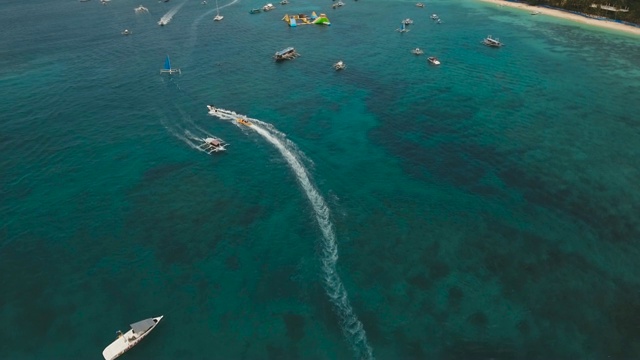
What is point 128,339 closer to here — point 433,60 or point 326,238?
point 326,238

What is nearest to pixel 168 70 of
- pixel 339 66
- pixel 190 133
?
pixel 190 133

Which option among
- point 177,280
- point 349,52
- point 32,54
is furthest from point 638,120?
point 32,54

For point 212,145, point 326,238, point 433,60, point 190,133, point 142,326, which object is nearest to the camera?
point 142,326

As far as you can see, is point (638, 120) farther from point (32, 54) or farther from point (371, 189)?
point (32, 54)

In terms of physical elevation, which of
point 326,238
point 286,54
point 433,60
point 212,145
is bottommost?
point 326,238

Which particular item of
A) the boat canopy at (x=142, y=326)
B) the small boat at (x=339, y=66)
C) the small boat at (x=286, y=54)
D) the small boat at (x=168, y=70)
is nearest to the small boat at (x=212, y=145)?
the boat canopy at (x=142, y=326)

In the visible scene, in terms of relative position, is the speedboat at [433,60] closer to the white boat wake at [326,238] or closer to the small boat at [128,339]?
the white boat wake at [326,238]
